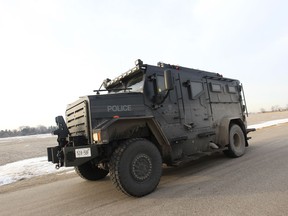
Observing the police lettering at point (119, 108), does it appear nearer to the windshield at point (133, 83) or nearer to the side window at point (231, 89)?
the windshield at point (133, 83)

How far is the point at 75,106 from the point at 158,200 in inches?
111

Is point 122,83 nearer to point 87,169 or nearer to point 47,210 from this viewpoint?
point 87,169

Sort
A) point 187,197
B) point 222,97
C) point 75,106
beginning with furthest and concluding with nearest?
point 222,97, point 75,106, point 187,197

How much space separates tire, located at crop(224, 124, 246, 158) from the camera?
25.0ft

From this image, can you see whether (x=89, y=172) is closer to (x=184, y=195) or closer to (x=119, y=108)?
(x=119, y=108)

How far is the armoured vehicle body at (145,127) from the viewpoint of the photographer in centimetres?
466

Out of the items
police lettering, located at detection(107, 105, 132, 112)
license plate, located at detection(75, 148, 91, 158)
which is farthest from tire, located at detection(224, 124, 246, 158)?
license plate, located at detection(75, 148, 91, 158)

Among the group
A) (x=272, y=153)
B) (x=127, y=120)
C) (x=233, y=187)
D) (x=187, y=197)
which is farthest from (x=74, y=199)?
(x=272, y=153)

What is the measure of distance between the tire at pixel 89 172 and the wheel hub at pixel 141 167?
1.98 m

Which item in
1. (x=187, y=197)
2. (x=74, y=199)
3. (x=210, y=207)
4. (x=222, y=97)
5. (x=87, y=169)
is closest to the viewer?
Answer: (x=210, y=207)

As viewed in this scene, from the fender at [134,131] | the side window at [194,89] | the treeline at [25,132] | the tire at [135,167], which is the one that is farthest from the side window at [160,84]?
the treeline at [25,132]

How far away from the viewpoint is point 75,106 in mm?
5648

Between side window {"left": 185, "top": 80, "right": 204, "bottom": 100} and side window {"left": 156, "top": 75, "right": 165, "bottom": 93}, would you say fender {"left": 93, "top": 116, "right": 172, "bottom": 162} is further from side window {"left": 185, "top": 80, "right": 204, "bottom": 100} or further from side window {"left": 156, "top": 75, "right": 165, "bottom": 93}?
side window {"left": 185, "top": 80, "right": 204, "bottom": 100}

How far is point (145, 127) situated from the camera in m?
5.39
